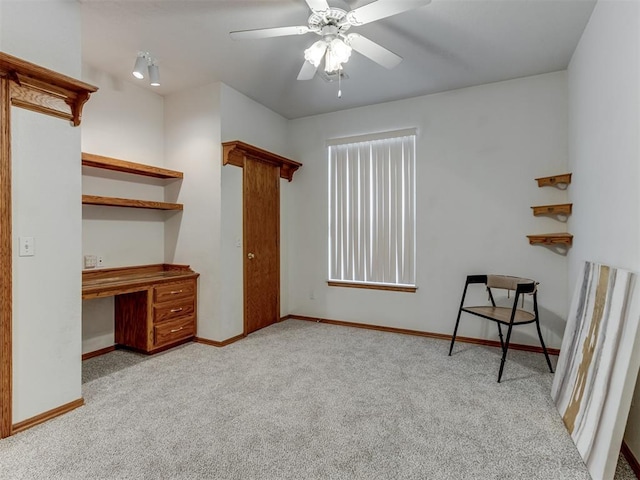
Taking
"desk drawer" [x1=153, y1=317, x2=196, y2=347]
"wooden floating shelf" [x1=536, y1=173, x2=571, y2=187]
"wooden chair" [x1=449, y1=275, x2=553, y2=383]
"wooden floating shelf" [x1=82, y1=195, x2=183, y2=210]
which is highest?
"wooden floating shelf" [x1=536, y1=173, x2=571, y2=187]

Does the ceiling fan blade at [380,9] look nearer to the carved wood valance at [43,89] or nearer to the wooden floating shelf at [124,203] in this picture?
the carved wood valance at [43,89]

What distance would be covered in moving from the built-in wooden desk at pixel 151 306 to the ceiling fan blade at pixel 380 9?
2779 millimetres

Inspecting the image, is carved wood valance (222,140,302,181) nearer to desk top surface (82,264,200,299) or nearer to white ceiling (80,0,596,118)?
white ceiling (80,0,596,118)

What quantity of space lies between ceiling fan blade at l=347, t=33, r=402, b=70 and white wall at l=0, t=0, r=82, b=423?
189cm

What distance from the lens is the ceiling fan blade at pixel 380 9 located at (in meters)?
1.85

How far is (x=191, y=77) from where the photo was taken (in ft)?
11.5

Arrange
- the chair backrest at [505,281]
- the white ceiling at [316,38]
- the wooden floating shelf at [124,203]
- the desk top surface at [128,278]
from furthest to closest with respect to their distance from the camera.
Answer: the chair backrest at [505,281]
the wooden floating shelf at [124,203]
the desk top surface at [128,278]
the white ceiling at [316,38]

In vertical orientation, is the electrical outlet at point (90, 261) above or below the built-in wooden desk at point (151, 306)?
above

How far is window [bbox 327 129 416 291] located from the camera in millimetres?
4102

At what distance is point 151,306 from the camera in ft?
10.9

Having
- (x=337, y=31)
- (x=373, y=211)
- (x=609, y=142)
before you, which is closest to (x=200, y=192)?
(x=373, y=211)

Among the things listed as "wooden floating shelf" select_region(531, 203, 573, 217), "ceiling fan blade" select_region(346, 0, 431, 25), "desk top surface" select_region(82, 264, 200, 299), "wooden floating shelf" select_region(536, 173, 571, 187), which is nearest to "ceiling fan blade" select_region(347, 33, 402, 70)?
"ceiling fan blade" select_region(346, 0, 431, 25)

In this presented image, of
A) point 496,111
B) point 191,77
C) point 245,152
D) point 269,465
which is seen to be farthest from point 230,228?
point 496,111

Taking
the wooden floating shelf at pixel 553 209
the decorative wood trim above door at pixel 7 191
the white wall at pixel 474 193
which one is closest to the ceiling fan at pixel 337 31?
the decorative wood trim above door at pixel 7 191
